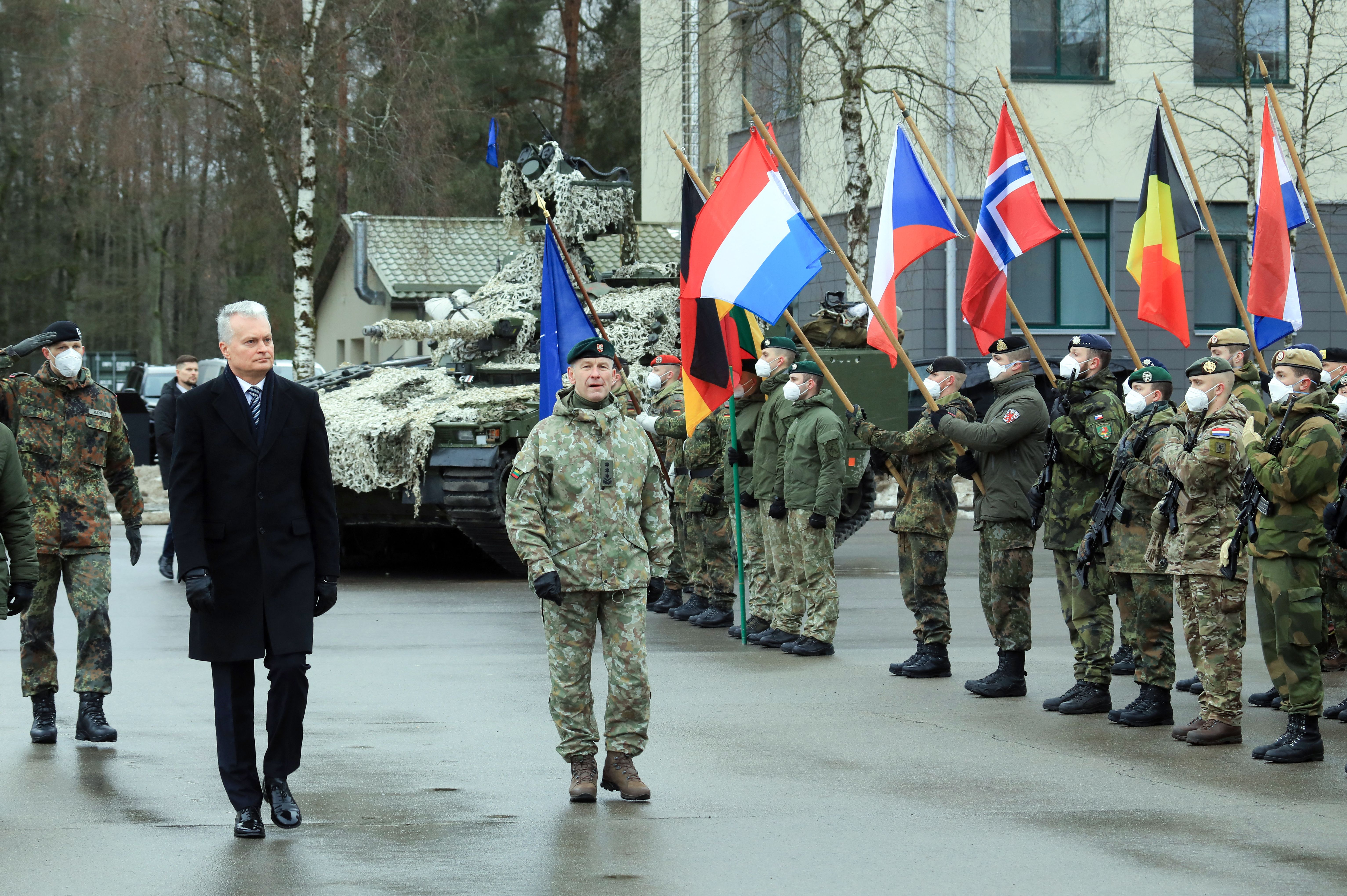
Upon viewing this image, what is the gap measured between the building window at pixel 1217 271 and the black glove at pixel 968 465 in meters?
17.6

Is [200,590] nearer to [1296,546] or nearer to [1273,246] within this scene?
[1296,546]

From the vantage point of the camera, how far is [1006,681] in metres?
9.48

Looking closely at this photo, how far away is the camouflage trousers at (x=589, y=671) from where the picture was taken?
6.98 meters

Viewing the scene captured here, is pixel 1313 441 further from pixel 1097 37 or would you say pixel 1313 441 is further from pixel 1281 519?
pixel 1097 37

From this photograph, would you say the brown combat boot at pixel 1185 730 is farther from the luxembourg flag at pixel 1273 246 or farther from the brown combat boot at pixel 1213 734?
the luxembourg flag at pixel 1273 246

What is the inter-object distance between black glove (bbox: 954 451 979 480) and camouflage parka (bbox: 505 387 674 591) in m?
3.06

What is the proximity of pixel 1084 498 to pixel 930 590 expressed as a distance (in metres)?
1.40

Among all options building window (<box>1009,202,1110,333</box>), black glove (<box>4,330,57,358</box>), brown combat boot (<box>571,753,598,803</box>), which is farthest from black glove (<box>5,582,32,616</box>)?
building window (<box>1009,202,1110,333</box>)

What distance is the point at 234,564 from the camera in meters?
6.50

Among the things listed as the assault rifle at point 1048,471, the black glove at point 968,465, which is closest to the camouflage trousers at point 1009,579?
the assault rifle at point 1048,471

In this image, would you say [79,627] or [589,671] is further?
[79,627]

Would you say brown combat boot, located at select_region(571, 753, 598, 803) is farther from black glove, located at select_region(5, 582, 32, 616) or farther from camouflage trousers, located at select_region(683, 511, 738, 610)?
camouflage trousers, located at select_region(683, 511, 738, 610)

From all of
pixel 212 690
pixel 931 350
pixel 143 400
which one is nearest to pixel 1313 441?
pixel 212 690

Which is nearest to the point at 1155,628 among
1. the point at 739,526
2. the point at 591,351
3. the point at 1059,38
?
the point at 739,526
